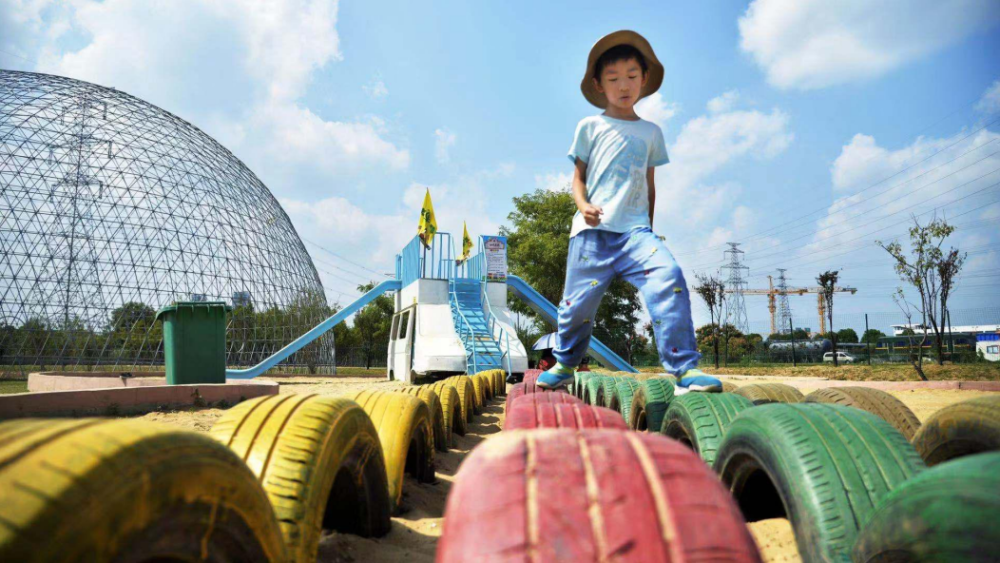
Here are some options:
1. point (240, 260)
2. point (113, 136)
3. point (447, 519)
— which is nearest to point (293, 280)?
point (240, 260)

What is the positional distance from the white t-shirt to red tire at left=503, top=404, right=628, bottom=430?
1616mm

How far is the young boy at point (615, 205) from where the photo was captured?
3297 millimetres

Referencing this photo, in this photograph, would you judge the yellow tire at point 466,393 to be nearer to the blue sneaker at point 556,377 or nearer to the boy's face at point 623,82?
the blue sneaker at point 556,377

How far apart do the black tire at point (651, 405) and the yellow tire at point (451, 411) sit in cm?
164

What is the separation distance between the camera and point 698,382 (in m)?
3.06

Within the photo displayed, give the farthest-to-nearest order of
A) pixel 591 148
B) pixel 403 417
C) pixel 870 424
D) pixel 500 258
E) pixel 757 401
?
1. pixel 500 258
2. pixel 591 148
3. pixel 757 401
4. pixel 403 417
5. pixel 870 424

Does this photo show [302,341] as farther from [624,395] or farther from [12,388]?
[624,395]

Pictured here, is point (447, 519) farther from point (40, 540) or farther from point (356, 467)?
point (356, 467)

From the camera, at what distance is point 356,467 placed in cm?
194

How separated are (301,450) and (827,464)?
146 centimetres

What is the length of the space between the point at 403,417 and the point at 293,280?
4020cm

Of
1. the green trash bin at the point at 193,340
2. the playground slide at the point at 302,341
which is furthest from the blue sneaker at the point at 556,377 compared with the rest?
the playground slide at the point at 302,341

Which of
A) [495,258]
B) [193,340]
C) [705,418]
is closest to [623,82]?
[705,418]

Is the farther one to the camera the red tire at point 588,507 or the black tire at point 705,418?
the black tire at point 705,418
